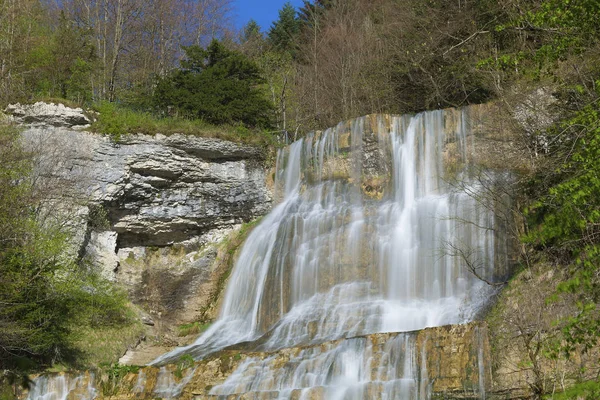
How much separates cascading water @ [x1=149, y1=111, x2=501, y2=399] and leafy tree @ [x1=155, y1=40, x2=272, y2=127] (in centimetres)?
327

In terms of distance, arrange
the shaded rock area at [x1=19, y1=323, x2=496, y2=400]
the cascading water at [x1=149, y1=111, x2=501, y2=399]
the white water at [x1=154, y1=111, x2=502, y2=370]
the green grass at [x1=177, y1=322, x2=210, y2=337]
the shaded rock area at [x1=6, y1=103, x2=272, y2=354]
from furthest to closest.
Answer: the shaded rock area at [x1=6, y1=103, x2=272, y2=354] → the green grass at [x1=177, y1=322, x2=210, y2=337] → the white water at [x1=154, y1=111, x2=502, y2=370] → the cascading water at [x1=149, y1=111, x2=501, y2=399] → the shaded rock area at [x1=19, y1=323, x2=496, y2=400]

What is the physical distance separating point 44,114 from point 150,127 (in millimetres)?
3200

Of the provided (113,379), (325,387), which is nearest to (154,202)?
(113,379)

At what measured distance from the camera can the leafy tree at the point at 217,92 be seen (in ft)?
78.1

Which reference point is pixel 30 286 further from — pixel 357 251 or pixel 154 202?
pixel 357 251

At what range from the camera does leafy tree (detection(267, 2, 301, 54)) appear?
39.9m

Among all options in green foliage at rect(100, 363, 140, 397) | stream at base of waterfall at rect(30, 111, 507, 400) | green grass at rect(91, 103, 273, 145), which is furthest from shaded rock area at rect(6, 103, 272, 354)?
green foliage at rect(100, 363, 140, 397)

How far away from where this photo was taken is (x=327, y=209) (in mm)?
19188

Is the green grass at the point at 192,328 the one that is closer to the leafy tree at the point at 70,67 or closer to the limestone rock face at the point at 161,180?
the limestone rock face at the point at 161,180

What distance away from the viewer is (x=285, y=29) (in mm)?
40625

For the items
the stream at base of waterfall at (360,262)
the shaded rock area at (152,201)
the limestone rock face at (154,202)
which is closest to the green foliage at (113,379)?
the stream at base of waterfall at (360,262)

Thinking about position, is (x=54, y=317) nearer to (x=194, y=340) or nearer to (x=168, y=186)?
(x=194, y=340)

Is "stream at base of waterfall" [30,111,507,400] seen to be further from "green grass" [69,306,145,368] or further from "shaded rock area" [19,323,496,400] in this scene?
"green grass" [69,306,145,368]

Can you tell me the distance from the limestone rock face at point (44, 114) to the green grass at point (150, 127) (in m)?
0.78
